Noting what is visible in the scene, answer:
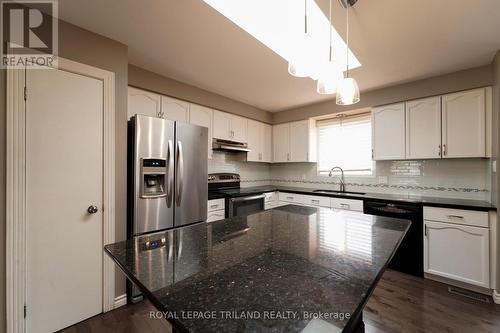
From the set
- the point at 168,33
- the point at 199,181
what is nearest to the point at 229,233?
the point at 199,181

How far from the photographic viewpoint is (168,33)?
1775mm

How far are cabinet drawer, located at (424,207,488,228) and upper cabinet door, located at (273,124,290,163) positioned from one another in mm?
2219

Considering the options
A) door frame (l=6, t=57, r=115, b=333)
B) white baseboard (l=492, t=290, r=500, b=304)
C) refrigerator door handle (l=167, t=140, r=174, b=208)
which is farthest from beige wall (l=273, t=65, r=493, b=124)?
door frame (l=6, t=57, r=115, b=333)

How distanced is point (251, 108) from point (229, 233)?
9.97 ft

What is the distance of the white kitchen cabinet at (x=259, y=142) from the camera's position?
12.5ft

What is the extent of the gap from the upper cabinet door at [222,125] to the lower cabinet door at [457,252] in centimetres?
278

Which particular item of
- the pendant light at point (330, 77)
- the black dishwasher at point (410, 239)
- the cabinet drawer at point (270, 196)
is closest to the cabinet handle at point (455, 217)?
the black dishwasher at point (410, 239)

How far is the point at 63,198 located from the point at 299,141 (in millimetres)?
3316

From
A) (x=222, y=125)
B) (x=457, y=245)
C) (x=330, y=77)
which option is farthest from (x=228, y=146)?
(x=457, y=245)

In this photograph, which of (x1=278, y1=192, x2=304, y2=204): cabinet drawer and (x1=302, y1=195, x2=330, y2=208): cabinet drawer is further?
(x1=278, y1=192, x2=304, y2=204): cabinet drawer

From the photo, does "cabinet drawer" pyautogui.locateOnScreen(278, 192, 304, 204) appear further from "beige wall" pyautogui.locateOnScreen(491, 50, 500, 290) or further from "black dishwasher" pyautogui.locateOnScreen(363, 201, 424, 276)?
"beige wall" pyautogui.locateOnScreen(491, 50, 500, 290)

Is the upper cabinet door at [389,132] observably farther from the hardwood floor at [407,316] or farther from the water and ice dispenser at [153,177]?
the water and ice dispenser at [153,177]

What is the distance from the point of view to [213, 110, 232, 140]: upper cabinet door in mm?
3211

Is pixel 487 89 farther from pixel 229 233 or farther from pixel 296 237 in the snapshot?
pixel 229 233
